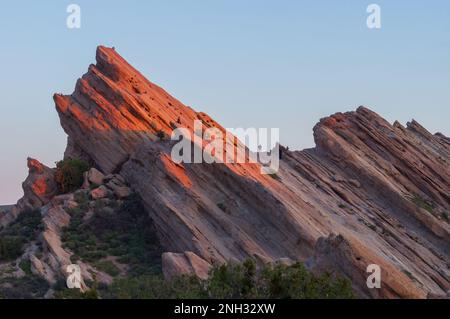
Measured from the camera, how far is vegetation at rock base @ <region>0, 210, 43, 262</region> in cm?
5041

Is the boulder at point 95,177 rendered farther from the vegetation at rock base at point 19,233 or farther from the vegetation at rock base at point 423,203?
the vegetation at rock base at point 423,203

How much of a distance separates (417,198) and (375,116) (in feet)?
32.4

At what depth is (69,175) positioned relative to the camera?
56.3 meters

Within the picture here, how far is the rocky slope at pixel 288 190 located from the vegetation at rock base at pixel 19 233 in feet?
19.0

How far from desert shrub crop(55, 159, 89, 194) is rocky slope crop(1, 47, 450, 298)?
1313 mm

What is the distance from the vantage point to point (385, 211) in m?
59.8

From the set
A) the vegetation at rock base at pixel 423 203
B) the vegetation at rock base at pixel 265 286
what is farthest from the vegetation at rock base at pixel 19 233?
the vegetation at rock base at pixel 423 203

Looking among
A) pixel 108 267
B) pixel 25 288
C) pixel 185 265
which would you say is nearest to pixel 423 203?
pixel 185 265

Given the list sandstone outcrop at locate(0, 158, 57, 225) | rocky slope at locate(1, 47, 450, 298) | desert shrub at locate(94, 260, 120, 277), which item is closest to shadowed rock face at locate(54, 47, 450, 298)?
rocky slope at locate(1, 47, 450, 298)

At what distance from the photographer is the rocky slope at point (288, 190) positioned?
46250 mm

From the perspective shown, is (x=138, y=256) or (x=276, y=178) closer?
(x=138, y=256)
